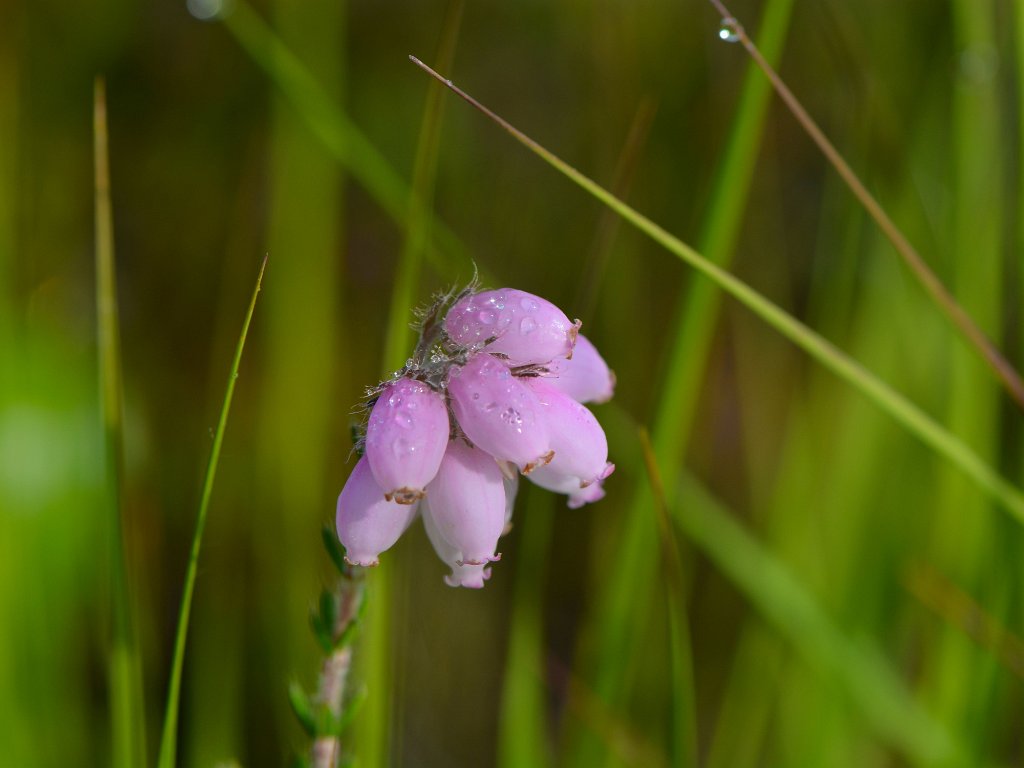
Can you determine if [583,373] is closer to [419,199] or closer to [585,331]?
[419,199]

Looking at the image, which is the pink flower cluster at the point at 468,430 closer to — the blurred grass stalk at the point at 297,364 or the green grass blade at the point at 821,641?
the green grass blade at the point at 821,641

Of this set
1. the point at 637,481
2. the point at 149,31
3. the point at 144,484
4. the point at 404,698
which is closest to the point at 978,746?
the point at 637,481

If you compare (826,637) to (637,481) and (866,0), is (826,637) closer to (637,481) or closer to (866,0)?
(637,481)

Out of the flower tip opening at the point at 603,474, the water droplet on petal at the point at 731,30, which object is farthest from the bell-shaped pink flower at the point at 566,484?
the water droplet on petal at the point at 731,30

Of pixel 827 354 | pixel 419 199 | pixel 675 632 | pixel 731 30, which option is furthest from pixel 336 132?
pixel 675 632

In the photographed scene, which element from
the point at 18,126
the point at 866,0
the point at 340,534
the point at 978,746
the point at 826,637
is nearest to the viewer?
the point at 340,534

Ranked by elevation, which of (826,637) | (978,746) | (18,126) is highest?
(18,126)
